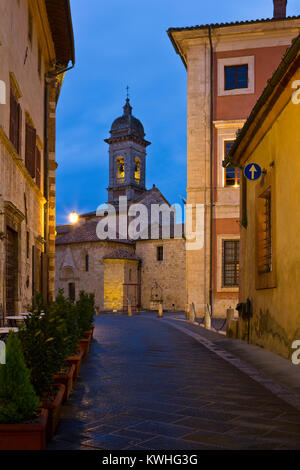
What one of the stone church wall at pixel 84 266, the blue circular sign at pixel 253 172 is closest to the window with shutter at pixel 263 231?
the blue circular sign at pixel 253 172

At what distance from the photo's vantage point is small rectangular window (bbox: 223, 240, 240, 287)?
22.5 meters

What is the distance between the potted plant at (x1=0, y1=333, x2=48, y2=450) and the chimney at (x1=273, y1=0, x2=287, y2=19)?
23.9m

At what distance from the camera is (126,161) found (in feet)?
226

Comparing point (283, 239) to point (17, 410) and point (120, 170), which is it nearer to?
point (17, 410)

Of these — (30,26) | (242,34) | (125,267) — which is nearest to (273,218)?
(30,26)

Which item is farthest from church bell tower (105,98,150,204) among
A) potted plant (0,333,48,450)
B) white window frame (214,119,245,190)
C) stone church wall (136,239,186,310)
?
potted plant (0,333,48,450)

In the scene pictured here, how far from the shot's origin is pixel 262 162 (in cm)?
1131

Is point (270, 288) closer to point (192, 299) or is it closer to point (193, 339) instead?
point (193, 339)

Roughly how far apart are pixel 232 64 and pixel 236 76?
1.79 ft

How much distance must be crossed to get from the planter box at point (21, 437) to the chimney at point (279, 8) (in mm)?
24221

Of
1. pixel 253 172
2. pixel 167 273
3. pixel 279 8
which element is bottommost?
pixel 167 273

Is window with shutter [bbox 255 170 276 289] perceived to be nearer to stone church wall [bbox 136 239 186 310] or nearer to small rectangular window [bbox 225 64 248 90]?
small rectangular window [bbox 225 64 248 90]

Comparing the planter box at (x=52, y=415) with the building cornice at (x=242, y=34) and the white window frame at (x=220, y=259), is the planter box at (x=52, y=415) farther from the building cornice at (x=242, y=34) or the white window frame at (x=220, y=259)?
the building cornice at (x=242, y=34)

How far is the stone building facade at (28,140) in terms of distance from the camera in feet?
34.9
